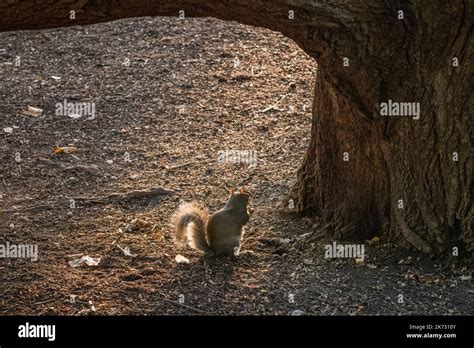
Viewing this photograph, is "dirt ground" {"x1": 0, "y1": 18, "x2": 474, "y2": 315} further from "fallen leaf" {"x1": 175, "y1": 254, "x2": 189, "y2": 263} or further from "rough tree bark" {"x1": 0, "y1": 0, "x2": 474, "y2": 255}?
"rough tree bark" {"x1": 0, "y1": 0, "x2": 474, "y2": 255}

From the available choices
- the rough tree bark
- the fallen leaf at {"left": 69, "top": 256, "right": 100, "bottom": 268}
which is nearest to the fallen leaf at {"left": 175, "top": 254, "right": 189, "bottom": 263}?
the fallen leaf at {"left": 69, "top": 256, "right": 100, "bottom": 268}

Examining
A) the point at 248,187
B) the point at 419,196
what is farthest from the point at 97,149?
the point at 419,196

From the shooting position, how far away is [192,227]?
562 cm

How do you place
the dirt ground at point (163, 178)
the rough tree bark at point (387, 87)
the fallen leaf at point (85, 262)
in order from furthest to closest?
the fallen leaf at point (85, 262) → the dirt ground at point (163, 178) → the rough tree bark at point (387, 87)

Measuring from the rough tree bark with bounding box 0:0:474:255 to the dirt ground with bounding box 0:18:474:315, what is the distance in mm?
258

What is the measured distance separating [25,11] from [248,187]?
237cm

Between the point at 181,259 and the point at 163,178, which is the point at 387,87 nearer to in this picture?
the point at 181,259

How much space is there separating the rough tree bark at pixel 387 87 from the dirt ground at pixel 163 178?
0.85ft

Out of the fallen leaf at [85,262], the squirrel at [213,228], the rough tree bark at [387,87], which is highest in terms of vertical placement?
the rough tree bark at [387,87]

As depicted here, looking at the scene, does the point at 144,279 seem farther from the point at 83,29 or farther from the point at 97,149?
the point at 83,29

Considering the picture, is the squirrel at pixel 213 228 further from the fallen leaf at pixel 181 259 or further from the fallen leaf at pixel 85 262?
the fallen leaf at pixel 85 262

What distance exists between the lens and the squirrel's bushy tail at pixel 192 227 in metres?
5.61

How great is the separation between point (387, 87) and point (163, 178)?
2.27 meters

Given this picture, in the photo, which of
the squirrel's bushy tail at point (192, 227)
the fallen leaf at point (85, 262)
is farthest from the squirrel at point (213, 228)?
the fallen leaf at point (85, 262)
